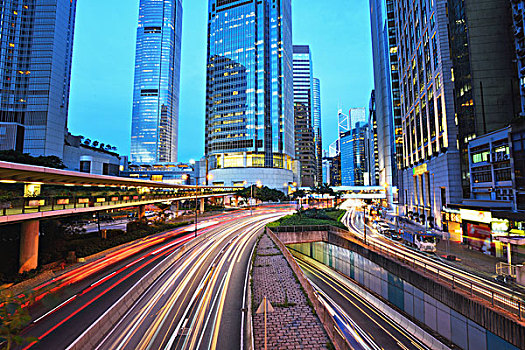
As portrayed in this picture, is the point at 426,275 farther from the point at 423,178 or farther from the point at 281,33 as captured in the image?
the point at 281,33

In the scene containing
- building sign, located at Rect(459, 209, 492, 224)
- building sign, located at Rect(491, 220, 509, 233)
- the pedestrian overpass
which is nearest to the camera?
the pedestrian overpass

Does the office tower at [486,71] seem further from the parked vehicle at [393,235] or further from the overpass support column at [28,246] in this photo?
the overpass support column at [28,246]

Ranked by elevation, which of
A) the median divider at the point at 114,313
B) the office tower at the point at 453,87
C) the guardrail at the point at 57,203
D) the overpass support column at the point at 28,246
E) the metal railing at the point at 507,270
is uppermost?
the office tower at the point at 453,87

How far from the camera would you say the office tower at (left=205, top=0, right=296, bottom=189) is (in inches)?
4599

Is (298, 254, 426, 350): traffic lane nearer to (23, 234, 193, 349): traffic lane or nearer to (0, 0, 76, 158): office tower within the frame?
(23, 234, 193, 349): traffic lane

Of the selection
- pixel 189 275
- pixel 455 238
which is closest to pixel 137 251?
pixel 189 275

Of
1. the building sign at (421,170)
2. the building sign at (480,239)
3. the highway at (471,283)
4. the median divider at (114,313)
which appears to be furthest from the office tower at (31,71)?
the building sign at (421,170)

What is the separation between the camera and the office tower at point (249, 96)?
383 ft

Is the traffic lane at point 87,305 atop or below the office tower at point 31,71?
below

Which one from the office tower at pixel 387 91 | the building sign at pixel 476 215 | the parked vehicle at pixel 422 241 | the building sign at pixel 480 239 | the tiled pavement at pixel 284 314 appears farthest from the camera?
the office tower at pixel 387 91

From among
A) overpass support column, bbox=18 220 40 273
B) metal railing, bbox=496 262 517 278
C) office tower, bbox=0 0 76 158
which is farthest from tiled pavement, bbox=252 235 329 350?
office tower, bbox=0 0 76 158

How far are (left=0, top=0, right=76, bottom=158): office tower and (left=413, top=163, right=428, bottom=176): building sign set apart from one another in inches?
4181

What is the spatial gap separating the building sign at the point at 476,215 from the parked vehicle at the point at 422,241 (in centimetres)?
542

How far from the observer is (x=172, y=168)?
169875mm
